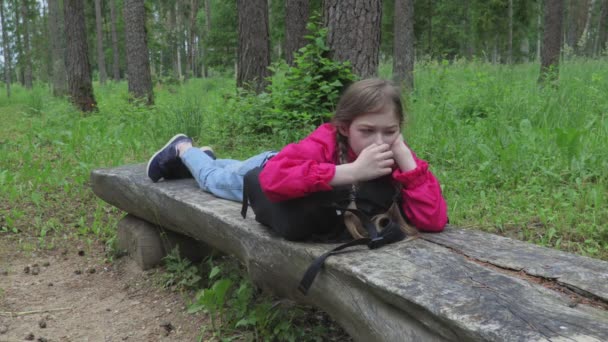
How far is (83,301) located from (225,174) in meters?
1.31

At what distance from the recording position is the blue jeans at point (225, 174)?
3121 millimetres

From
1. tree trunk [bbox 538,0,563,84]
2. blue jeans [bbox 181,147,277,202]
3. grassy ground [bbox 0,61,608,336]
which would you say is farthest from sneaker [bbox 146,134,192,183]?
tree trunk [bbox 538,0,563,84]

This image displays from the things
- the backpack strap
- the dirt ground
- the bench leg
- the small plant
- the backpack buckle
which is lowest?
the dirt ground

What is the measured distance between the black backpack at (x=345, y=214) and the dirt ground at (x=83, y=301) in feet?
3.26

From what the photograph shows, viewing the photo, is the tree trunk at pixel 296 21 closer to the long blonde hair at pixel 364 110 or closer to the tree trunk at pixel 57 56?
the tree trunk at pixel 57 56

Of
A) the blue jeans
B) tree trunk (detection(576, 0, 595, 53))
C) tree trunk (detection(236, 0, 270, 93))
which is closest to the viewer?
the blue jeans

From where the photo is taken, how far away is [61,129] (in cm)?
740

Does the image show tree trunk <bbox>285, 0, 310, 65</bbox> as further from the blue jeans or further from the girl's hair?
the girl's hair

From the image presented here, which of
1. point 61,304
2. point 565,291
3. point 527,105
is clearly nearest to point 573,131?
point 527,105

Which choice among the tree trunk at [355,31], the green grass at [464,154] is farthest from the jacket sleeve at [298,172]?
the tree trunk at [355,31]

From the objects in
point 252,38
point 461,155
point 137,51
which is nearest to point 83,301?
point 461,155

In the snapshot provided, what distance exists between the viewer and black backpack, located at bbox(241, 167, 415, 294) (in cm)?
213

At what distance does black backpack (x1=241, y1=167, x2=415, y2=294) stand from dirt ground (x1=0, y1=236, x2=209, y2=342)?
0.99m

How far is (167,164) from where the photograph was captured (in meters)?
3.59
